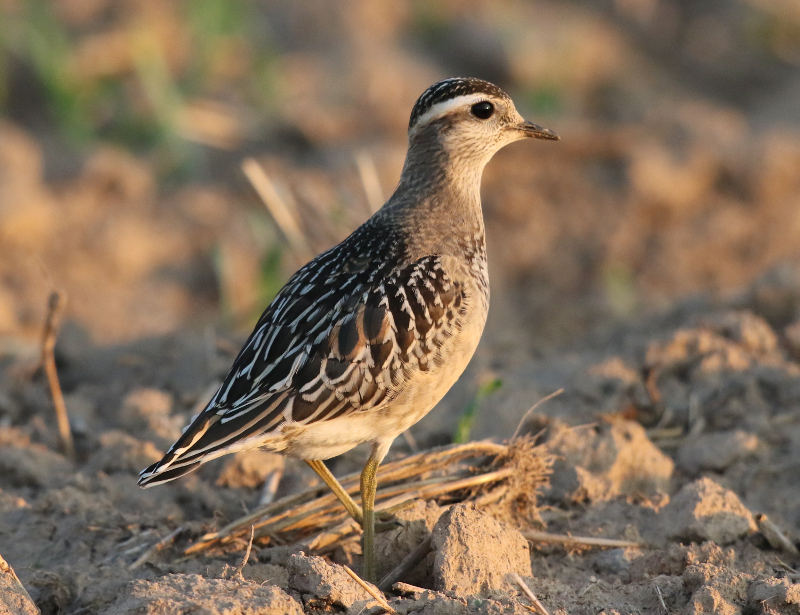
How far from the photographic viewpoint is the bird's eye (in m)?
5.48

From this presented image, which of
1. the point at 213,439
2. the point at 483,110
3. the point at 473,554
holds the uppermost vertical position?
the point at 483,110

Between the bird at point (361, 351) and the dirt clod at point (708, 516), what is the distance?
1282 millimetres

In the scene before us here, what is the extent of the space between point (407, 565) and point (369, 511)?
31 centimetres

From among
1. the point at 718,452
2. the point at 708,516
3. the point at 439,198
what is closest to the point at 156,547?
the point at 439,198

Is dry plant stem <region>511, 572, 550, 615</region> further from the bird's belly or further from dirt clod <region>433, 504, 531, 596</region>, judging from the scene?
the bird's belly

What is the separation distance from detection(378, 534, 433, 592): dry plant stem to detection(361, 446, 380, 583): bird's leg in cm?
10

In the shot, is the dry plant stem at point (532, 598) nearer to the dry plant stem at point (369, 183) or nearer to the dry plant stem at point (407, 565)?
the dry plant stem at point (407, 565)

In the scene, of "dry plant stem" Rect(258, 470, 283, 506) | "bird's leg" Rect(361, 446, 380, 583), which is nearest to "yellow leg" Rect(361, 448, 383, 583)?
"bird's leg" Rect(361, 446, 380, 583)

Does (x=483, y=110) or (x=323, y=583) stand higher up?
(x=483, y=110)

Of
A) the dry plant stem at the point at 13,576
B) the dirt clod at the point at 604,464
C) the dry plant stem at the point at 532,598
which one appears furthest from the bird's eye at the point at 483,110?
the dry plant stem at the point at 13,576

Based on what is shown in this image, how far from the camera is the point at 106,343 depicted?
7957 millimetres

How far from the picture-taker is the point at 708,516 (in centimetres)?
498

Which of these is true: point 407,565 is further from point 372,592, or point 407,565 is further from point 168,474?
point 168,474

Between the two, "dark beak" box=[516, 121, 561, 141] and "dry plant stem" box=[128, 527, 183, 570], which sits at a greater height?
"dark beak" box=[516, 121, 561, 141]
